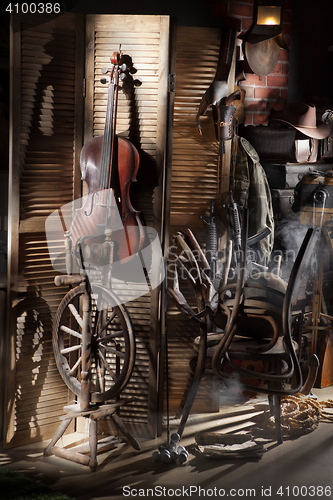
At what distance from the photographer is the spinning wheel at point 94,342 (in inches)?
97.7

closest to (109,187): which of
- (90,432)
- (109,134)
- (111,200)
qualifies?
(111,200)

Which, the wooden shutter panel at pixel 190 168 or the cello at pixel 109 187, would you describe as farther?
the wooden shutter panel at pixel 190 168

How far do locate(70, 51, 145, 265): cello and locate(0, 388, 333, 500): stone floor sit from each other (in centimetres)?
105

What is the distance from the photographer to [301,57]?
3004 millimetres

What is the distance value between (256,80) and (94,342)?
1856 millimetres

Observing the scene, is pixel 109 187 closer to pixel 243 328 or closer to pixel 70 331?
pixel 70 331

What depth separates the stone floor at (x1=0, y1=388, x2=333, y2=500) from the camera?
2295mm

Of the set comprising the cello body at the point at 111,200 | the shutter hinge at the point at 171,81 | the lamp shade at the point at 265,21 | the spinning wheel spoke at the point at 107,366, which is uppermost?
the lamp shade at the point at 265,21

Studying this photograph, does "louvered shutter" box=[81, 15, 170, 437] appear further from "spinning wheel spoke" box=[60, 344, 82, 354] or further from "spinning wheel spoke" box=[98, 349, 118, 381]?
"spinning wheel spoke" box=[60, 344, 82, 354]

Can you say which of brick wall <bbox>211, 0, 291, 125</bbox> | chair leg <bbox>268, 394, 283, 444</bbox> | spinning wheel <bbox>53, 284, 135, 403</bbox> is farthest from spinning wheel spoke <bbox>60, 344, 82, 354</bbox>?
brick wall <bbox>211, 0, 291, 125</bbox>

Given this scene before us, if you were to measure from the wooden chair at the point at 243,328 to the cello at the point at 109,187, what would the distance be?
393 mm

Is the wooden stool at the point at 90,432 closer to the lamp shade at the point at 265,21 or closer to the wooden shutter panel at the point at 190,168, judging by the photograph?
the wooden shutter panel at the point at 190,168

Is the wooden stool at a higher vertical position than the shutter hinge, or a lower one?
lower

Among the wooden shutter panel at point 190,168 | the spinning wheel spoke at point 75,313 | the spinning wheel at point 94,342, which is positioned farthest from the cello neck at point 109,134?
the spinning wheel spoke at point 75,313
